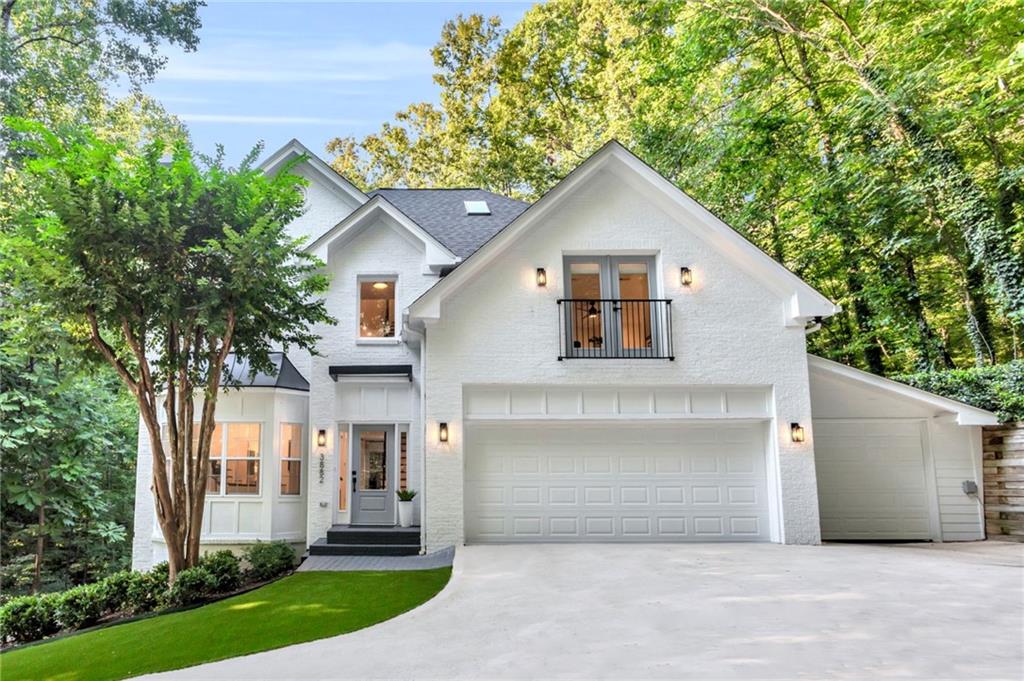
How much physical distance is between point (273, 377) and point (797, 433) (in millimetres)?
9146

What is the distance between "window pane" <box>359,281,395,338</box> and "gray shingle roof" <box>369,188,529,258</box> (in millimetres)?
1521

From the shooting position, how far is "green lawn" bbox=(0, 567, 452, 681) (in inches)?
213

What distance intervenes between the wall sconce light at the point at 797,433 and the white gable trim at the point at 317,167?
32.2ft

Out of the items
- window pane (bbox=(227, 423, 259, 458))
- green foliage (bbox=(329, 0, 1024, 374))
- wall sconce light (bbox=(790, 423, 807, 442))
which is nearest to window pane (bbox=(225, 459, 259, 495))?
window pane (bbox=(227, 423, 259, 458))

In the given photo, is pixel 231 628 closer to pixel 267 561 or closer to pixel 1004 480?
pixel 267 561

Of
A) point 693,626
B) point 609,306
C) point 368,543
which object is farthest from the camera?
point 609,306

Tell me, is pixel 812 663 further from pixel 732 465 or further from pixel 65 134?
pixel 65 134

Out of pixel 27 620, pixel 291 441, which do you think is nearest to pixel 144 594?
pixel 27 620

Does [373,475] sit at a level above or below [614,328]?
Answer: below

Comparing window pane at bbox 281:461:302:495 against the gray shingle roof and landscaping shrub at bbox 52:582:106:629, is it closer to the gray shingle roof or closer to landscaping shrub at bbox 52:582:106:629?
landscaping shrub at bbox 52:582:106:629

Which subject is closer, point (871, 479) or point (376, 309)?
point (871, 479)

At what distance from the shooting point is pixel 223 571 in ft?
27.5

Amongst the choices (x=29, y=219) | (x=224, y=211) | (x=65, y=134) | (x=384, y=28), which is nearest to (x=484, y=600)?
(x=224, y=211)

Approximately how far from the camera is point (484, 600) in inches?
246
